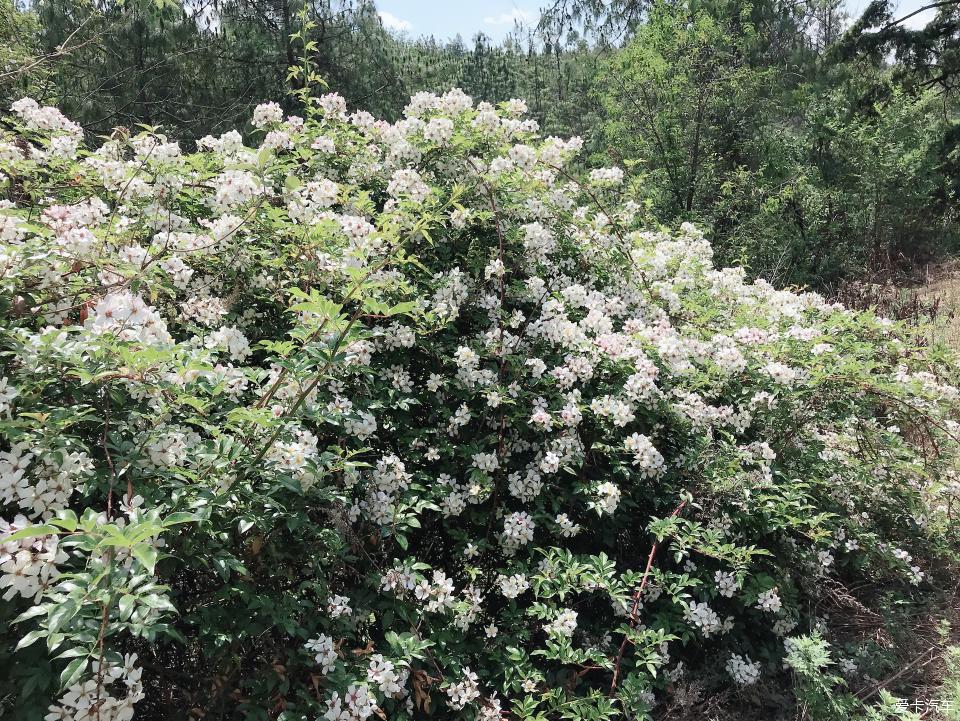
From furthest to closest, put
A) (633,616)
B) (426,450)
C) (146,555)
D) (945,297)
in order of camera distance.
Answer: (945,297) < (426,450) < (633,616) < (146,555)

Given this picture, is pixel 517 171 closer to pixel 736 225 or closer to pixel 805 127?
pixel 736 225

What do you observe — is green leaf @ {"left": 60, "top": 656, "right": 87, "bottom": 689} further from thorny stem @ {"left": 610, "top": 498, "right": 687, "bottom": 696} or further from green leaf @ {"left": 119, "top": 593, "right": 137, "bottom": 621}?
thorny stem @ {"left": 610, "top": 498, "right": 687, "bottom": 696}

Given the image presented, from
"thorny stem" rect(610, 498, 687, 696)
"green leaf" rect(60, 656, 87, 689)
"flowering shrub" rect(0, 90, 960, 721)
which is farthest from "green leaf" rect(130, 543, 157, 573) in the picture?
"thorny stem" rect(610, 498, 687, 696)

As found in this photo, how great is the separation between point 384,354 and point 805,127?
10741 millimetres

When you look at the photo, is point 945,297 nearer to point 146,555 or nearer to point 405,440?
point 405,440

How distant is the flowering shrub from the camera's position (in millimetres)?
1294

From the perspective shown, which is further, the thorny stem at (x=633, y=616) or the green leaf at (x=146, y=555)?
the thorny stem at (x=633, y=616)

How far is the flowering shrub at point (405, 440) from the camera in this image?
129 cm

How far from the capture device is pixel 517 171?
264 cm

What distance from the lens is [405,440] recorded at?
203cm

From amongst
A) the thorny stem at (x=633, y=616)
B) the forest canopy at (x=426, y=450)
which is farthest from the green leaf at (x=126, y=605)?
the thorny stem at (x=633, y=616)

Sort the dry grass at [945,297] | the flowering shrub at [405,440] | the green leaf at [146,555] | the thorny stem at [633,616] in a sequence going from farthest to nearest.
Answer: the dry grass at [945,297], the thorny stem at [633,616], the flowering shrub at [405,440], the green leaf at [146,555]

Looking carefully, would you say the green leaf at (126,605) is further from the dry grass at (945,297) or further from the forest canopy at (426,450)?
the dry grass at (945,297)

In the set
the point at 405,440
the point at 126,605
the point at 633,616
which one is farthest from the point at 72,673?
the point at 633,616
